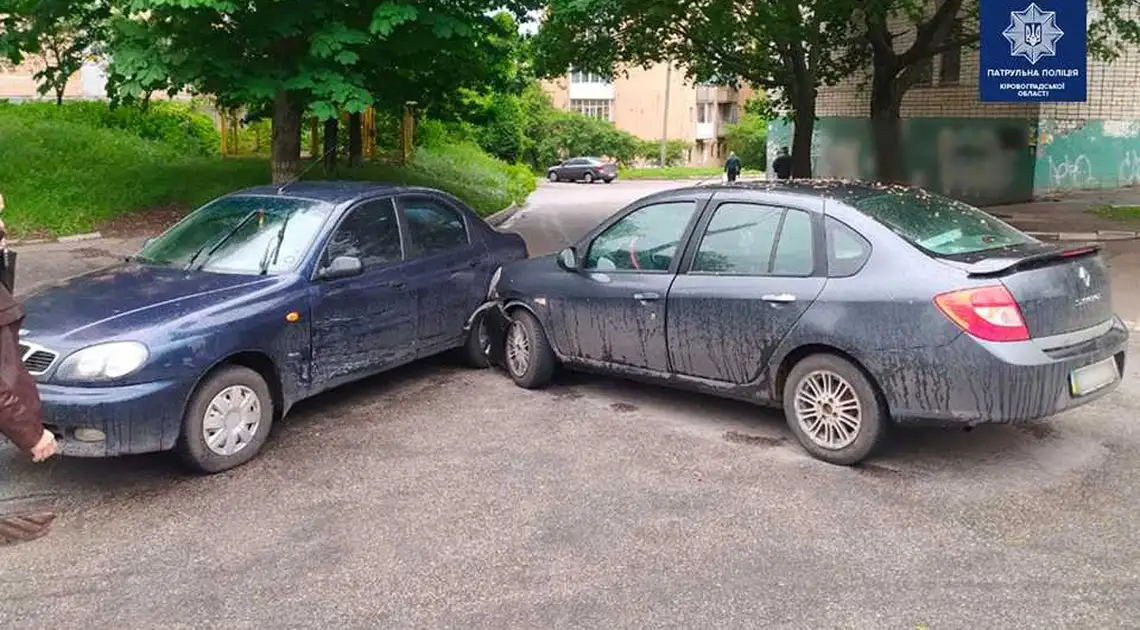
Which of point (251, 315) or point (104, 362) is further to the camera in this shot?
point (251, 315)

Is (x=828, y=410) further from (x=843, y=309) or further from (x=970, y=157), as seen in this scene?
(x=970, y=157)

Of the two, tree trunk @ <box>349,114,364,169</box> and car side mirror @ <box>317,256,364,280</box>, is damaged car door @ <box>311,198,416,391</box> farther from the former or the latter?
tree trunk @ <box>349,114,364,169</box>

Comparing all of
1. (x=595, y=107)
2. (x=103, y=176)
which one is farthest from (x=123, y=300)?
(x=595, y=107)

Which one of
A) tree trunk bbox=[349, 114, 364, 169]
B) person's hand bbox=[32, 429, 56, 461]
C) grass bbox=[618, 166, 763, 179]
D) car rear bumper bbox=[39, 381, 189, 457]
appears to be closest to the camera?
person's hand bbox=[32, 429, 56, 461]

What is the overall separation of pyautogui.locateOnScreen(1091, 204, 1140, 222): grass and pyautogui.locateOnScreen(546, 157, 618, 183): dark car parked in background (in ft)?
104

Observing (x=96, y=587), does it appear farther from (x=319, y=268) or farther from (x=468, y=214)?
(x=468, y=214)

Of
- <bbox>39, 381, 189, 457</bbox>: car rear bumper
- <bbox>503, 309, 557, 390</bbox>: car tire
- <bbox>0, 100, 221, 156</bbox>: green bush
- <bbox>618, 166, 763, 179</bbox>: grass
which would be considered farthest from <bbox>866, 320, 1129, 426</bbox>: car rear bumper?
<bbox>618, 166, 763, 179</bbox>: grass

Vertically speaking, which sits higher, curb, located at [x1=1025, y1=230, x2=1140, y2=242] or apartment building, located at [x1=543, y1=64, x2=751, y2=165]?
apartment building, located at [x1=543, y1=64, x2=751, y2=165]

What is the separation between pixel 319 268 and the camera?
5949 millimetres

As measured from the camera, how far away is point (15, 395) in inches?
152

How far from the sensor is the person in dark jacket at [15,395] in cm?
384

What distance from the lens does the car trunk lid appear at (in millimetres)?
4719

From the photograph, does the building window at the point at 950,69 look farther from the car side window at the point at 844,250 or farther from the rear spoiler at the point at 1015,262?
the car side window at the point at 844,250

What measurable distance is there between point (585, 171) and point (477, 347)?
141ft
